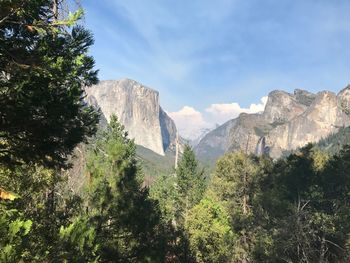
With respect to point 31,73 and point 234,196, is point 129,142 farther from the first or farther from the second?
point 31,73

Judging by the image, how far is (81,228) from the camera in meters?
8.73

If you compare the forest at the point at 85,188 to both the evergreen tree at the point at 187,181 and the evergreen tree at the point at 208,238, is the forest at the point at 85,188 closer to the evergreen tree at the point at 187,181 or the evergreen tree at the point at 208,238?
the evergreen tree at the point at 208,238

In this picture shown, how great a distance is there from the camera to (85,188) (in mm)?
18281

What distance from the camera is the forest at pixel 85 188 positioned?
7508mm

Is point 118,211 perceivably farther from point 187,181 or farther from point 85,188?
point 187,181

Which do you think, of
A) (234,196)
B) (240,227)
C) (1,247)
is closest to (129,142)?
(234,196)

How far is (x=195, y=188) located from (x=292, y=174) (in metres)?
18.0

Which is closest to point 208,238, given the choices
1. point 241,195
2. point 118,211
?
point 118,211

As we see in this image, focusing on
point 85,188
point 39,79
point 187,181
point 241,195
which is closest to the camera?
point 39,79

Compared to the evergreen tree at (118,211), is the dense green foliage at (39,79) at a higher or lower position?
higher

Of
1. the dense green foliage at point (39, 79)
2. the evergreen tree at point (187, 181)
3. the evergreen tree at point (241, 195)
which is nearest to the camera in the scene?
the dense green foliage at point (39, 79)

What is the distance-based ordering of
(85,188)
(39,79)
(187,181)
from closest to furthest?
(39,79), (85,188), (187,181)

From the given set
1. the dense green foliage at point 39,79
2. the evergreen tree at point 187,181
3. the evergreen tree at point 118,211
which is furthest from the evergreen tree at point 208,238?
the evergreen tree at point 187,181

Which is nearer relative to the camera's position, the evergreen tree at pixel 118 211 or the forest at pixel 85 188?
the forest at pixel 85 188
